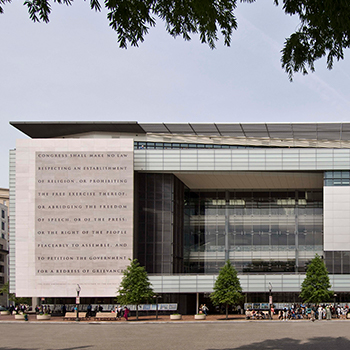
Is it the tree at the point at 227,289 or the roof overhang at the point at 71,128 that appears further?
the roof overhang at the point at 71,128

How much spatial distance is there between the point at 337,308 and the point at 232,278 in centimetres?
1169

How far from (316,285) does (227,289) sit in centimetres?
965

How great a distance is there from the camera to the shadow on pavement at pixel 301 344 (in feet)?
73.8

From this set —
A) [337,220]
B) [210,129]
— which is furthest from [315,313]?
[210,129]

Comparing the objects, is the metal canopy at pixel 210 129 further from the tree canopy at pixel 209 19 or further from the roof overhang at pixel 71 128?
the tree canopy at pixel 209 19

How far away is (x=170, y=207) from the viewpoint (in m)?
59.3

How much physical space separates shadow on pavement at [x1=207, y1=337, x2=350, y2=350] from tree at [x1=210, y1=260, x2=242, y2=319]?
2437cm

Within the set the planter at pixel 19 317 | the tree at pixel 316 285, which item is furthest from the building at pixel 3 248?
the tree at pixel 316 285

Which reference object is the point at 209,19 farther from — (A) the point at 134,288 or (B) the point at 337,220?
(B) the point at 337,220

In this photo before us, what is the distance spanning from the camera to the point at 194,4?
8430 mm

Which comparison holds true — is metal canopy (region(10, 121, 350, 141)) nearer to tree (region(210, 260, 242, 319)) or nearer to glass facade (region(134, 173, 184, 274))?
glass facade (region(134, 173, 184, 274))

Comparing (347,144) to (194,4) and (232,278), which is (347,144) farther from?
(194,4)

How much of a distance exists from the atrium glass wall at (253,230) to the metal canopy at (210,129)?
7.74 metres

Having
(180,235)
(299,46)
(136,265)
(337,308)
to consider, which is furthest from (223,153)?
(299,46)
